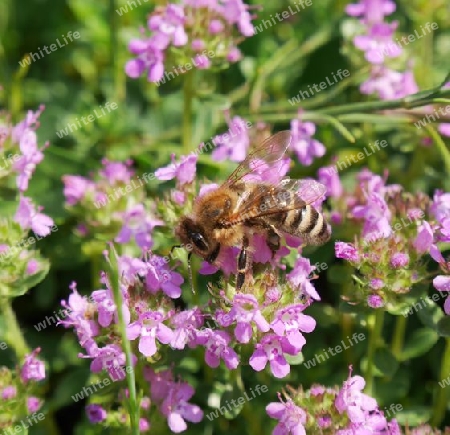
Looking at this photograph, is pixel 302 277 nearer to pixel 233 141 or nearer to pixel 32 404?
pixel 233 141

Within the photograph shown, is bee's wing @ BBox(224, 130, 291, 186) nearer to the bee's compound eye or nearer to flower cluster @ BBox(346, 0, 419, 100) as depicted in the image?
the bee's compound eye

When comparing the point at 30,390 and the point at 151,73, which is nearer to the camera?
the point at 30,390

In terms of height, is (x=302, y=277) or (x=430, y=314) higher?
(x=302, y=277)

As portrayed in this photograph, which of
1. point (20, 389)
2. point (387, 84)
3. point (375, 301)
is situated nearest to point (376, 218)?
point (375, 301)

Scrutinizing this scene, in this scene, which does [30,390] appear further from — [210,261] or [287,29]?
[287,29]

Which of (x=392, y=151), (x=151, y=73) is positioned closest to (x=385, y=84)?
(x=392, y=151)

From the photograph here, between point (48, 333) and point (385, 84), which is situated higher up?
point (385, 84)

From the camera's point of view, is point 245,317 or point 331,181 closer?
point 245,317
